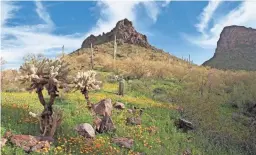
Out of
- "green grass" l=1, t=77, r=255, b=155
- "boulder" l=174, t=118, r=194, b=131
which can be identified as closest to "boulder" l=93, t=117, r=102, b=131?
"green grass" l=1, t=77, r=255, b=155

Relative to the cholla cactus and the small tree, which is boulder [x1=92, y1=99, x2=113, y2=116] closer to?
the cholla cactus

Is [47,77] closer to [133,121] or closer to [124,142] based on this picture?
[124,142]

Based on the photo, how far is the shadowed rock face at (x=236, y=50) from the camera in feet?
251

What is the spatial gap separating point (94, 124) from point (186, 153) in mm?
3139

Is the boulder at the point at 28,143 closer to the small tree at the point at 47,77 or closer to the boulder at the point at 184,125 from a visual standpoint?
the small tree at the point at 47,77

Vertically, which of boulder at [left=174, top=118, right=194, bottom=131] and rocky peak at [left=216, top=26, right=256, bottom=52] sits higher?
rocky peak at [left=216, top=26, right=256, bottom=52]

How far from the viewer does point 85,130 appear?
10516mm

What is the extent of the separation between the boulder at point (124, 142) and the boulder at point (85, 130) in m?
0.71

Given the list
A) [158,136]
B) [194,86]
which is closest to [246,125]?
[158,136]

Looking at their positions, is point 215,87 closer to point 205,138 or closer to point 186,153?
point 205,138

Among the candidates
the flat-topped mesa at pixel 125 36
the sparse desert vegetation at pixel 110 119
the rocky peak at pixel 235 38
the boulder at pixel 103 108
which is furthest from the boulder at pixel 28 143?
the rocky peak at pixel 235 38

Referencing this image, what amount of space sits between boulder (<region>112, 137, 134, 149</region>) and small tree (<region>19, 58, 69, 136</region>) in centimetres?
Answer: 185

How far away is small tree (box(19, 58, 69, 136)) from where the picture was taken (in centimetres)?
973

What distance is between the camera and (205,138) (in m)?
13.5
